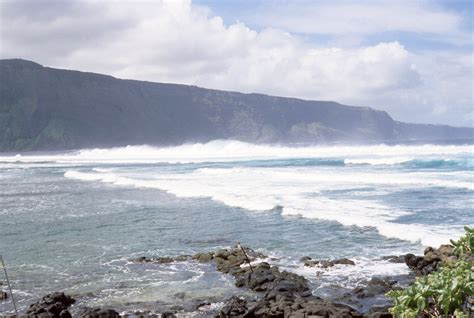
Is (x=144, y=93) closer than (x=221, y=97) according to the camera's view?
Yes

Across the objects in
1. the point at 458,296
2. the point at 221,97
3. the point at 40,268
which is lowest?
the point at 40,268

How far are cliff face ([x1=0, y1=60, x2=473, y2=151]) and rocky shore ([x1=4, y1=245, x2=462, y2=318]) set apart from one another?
13916cm

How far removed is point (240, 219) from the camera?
24.5m

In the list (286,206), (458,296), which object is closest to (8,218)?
(286,206)

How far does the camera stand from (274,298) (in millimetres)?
12422

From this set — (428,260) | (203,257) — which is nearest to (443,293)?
(428,260)

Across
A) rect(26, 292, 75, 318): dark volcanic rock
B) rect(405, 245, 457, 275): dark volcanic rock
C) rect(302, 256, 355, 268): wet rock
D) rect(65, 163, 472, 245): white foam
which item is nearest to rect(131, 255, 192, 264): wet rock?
rect(302, 256, 355, 268): wet rock

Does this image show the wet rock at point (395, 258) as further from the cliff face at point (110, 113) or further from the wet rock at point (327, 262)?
the cliff face at point (110, 113)

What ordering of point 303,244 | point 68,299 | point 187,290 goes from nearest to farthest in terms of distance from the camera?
point 68,299, point 187,290, point 303,244

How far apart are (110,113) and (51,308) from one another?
161675mm

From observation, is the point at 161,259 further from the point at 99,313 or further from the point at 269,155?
the point at 269,155

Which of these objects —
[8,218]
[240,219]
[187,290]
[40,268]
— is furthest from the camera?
[8,218]

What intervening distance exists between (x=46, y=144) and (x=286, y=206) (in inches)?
5142

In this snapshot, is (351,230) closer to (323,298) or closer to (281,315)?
(323,298)
